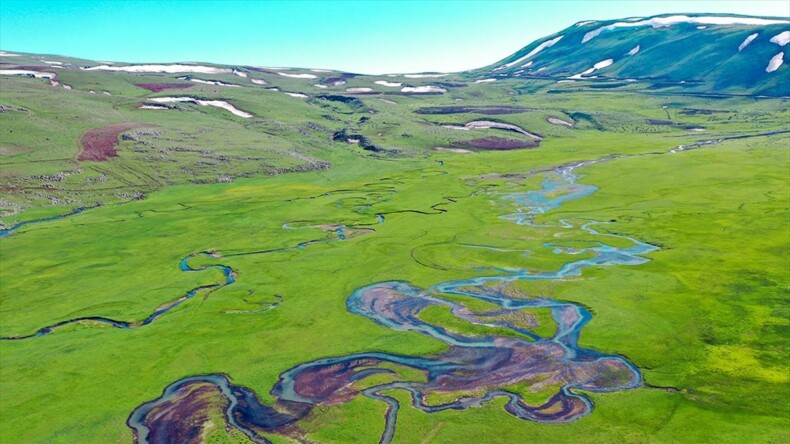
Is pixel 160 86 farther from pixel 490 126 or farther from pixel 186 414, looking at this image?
pixel 186 414

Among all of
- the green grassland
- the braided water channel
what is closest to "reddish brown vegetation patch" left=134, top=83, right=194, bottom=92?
the green grassland

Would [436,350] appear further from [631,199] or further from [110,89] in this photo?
[110,89]

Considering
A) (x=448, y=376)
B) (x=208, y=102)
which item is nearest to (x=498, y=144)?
(x=208, y=102)

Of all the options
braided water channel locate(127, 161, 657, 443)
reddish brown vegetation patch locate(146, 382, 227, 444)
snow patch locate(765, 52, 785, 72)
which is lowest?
reddish brown vegetation patch locate(146, 382, 227, 444)

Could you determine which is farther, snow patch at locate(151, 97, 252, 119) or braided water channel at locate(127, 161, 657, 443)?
snow patch at locate(151, 97, 252, 119)

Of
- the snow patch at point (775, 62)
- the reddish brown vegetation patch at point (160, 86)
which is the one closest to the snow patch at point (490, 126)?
the reddish brown vegetation patch at point (160, 86)

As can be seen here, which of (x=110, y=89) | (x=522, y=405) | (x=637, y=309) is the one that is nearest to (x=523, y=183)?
(x=637, y=309)

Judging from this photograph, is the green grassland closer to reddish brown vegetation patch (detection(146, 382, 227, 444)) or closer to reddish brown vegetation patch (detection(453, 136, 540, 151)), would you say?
reddish brown vegetation patch (detection(146, 382, 227, 444))
